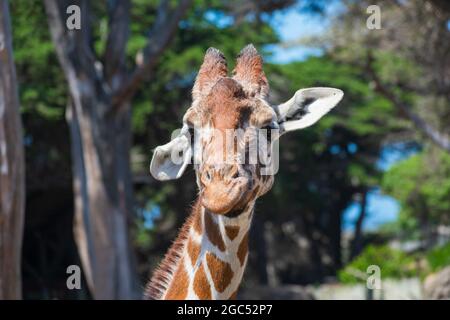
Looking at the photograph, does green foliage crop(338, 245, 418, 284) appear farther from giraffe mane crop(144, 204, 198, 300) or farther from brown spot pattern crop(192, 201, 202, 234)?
brown spot pattern crop(192, 201, 202, 234)

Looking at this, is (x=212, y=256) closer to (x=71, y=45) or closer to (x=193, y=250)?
(x=193, y=250)

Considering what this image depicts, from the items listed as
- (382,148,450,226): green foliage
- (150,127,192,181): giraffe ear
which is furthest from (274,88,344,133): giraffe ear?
(382,148,450,226): green foliage

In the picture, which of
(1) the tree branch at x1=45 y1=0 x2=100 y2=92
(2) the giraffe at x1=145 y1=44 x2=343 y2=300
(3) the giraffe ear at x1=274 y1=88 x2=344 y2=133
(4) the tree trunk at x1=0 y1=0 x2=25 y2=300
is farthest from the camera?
(1) the tree branch at x1=45 y1=0 x2=100 y2=92

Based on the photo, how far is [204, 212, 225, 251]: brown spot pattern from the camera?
4.61 m

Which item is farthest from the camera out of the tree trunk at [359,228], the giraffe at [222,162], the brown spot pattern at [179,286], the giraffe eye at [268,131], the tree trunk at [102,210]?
the tree trunk at [359,228]

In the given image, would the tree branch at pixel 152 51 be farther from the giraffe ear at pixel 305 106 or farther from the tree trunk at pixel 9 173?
the giraffe ear at pixel 305 106

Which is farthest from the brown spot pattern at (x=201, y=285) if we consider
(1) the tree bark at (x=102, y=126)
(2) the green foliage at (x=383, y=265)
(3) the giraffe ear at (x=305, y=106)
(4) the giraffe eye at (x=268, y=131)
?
(2) the green foliage at (x=383, y=265)

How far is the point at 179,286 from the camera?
4844 millimetres

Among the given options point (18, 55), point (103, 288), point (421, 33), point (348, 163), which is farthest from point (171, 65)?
point (348, 163)

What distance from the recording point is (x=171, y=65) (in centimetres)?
2103

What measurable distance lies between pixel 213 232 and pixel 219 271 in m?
0.21

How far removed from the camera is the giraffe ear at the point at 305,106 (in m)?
4.91

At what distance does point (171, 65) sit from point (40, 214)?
7.12 meters

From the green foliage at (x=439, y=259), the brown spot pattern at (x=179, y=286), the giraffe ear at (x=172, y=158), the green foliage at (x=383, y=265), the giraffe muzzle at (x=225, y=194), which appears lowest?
the green foliage at (x=383, y=265)
